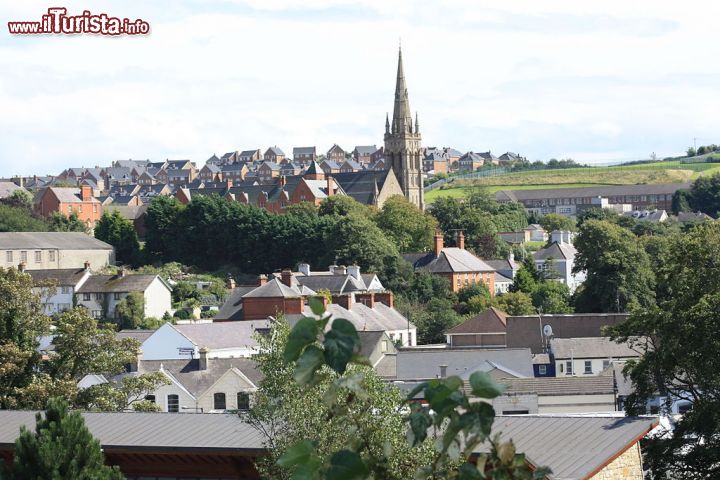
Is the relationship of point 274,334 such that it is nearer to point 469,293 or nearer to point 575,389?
point 575,389

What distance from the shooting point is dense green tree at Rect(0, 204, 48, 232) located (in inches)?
4053

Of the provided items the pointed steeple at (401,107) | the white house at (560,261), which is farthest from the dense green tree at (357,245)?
the pointed steeple at (401,107)

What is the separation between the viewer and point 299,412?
693 inches

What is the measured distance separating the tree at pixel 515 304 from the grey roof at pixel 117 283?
20.3 metres

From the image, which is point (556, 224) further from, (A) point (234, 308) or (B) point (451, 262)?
(A) point (234, 308)

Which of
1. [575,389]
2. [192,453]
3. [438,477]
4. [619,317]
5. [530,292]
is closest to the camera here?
[438,477]

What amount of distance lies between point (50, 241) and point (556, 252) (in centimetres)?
3910

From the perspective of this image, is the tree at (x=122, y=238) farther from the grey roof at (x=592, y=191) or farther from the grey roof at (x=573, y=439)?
the grey roof at (x=573, y=439)

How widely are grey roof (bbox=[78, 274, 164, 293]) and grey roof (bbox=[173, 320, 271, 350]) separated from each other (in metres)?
18.3

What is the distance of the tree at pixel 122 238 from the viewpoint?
10369cm

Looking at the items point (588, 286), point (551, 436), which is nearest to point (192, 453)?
point (551, 436)

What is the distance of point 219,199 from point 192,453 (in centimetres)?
8443

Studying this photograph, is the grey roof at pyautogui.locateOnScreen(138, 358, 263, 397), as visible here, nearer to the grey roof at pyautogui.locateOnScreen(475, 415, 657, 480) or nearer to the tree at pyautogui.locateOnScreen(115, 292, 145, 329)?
the tree at pyautogui.locateOnScreen(115, 292, 145, 329)

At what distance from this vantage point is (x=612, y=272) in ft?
256
